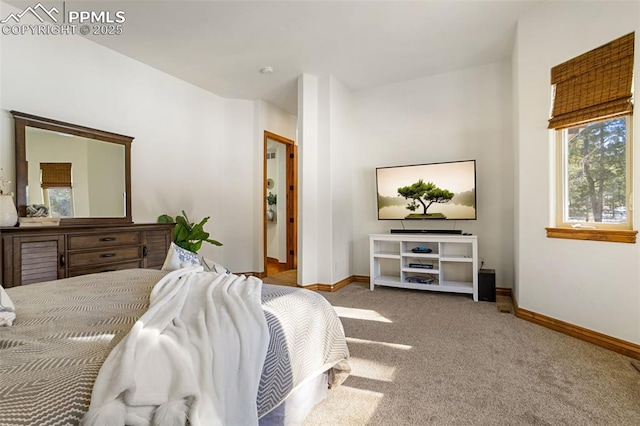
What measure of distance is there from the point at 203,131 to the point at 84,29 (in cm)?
175

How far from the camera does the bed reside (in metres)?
0.66

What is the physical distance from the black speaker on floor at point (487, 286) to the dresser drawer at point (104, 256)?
148 inches

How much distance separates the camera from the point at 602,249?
238 centimetres

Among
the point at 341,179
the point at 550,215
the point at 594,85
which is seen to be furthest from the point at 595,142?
the point at 341,179

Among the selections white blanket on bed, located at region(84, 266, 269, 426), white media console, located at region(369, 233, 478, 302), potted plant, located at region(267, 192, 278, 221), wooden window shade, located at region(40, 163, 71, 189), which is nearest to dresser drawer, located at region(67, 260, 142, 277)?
wooden window shade, located at region(40, 163, 71, 189)

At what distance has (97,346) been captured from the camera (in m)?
0.92

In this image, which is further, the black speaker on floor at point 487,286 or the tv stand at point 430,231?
the tv stand at point 430,231

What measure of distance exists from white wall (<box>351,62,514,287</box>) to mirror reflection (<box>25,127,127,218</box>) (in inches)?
122

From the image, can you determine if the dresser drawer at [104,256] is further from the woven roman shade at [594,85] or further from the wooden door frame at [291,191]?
the woven roman shade at [594,85]

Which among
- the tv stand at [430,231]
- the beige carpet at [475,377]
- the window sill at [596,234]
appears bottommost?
the beige carpet at [475,377]

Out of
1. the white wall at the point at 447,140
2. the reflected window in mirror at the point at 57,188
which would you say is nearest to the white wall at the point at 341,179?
the white wall at the point at 447,140

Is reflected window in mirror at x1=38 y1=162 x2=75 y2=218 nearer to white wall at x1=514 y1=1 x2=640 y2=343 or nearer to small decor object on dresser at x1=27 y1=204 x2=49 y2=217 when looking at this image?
small decor object on dresser at x1=27 y1=204 x2=49 y2=217

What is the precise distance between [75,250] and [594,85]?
4526mm

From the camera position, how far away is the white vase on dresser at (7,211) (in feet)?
8.05
